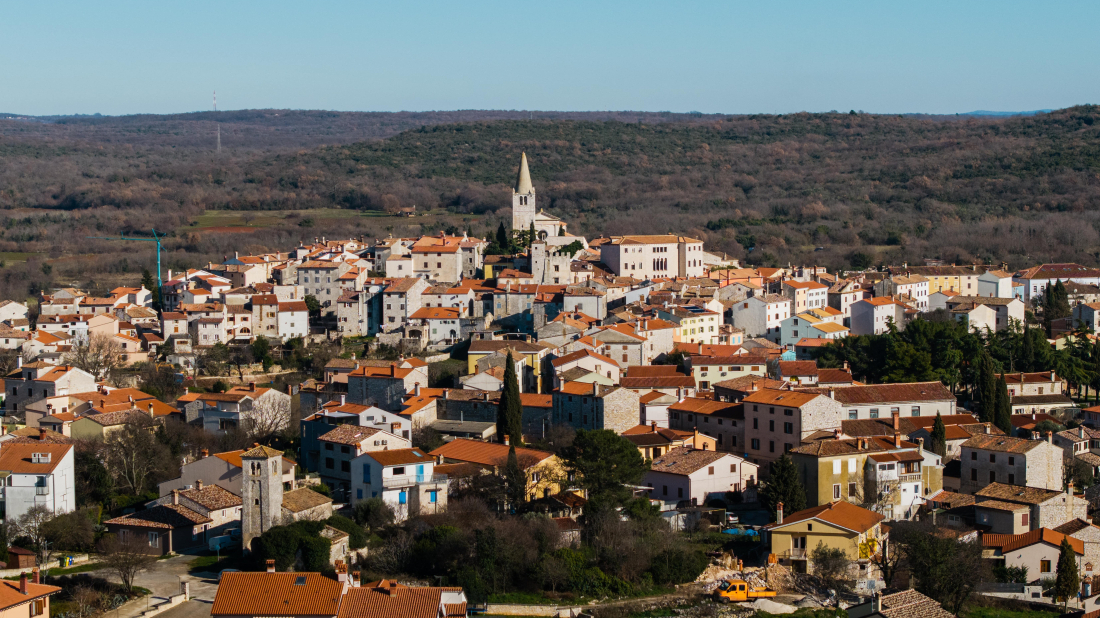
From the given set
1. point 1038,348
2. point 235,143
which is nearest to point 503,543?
point 1038,348

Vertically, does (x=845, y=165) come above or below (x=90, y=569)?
above

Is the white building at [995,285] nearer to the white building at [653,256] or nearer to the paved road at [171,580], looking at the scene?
the white building at [653,256]

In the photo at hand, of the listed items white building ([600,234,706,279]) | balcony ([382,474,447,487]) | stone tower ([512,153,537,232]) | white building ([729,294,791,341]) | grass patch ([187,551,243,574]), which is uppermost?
stone tower ([512,153,537,232])

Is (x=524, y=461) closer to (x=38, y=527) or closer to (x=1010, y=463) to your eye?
(x=38, y=527)

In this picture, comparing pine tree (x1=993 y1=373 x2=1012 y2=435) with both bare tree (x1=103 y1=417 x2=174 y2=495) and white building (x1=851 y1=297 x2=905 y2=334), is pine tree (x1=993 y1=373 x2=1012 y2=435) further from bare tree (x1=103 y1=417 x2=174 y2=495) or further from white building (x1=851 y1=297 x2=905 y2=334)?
bare tree (x1=103 y1=417 x2=174 y2=495)

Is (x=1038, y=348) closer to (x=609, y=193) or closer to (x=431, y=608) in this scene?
(x=431, y=608)

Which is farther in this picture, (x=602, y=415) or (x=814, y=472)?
(x=602, y=415)

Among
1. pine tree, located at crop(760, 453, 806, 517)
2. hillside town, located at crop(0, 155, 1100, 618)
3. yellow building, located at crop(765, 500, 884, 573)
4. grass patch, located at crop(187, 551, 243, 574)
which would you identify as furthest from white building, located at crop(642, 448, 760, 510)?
grass patch, located at crop(187, 551, 243, 574)
